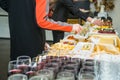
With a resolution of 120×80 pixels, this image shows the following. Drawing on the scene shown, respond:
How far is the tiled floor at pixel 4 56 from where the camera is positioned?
518 cm

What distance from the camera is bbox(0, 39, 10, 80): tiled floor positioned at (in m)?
5.18

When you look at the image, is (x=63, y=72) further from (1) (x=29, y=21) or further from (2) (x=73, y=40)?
(2) (x=73, y=40)

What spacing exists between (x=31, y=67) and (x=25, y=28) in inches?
41.6

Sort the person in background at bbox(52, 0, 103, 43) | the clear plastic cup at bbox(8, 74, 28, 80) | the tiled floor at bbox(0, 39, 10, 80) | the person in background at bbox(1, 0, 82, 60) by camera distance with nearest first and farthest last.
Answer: the clear plastic cup at bbox(8, 74, 28, 80), the person in background at bbox(1, 0, 82, 60), the person in background at bbox(52, 0, 103, 43), the tiled floor at bbox(0, 39, 10, 80)

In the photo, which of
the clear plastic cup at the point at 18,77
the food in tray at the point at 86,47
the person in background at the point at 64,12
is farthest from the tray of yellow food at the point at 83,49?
the person in background at the point at 64,12

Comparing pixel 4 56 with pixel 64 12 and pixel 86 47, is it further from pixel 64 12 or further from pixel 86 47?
pixel 86 47

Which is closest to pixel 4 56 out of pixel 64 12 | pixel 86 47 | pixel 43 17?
pixel 64 12

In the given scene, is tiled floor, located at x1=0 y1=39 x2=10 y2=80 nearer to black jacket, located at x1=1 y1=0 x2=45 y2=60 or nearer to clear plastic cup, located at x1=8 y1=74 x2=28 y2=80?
black jacket, located at x1=1 y1=0 x2=45 y2=60

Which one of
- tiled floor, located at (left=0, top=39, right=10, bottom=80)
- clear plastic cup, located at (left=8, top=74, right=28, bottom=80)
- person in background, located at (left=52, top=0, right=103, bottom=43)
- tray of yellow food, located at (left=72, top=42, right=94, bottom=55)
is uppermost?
person in background, located at (left=52, top=0, right=103, bottom=43)

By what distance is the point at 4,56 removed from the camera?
6.64 metres

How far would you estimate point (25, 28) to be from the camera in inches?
106

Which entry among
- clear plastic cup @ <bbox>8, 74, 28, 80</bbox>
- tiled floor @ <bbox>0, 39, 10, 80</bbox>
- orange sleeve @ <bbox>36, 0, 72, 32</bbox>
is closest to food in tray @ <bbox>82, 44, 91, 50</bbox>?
orange sleeve @ <bbox>36, 0, 72, 32</bbox>

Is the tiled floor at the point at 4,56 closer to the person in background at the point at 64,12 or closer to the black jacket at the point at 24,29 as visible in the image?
the person in background at the point at 64,12

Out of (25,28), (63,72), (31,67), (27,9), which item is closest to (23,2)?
(27,9)
